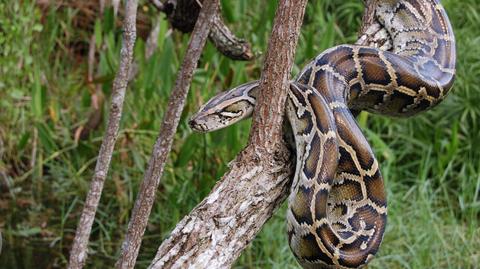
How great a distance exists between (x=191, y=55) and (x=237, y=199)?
681mm

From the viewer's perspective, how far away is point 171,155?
7.75 metres

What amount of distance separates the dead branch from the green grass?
1.16 meters

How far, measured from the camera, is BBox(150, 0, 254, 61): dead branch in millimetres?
5164

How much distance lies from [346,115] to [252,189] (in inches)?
29.7

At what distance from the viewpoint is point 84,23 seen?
9523 mm

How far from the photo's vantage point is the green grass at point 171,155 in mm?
7203

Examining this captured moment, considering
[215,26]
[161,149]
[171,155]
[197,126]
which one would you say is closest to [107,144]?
[161,149]

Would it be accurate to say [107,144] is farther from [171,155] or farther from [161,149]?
[171,155]

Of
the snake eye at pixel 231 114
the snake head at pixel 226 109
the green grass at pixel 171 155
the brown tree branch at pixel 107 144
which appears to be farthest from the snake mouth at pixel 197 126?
the green grass at pixel 171 155

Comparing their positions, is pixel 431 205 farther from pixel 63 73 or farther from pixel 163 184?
pixel 63 73

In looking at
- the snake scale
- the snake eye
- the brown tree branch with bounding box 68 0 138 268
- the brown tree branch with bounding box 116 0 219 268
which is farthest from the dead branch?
the brown tree branch with bounding box 68 0 138 268

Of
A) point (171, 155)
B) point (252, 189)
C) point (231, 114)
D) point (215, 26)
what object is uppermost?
point (215, 26)

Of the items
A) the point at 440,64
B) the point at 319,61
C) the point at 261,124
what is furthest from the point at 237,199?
the point at 440,64

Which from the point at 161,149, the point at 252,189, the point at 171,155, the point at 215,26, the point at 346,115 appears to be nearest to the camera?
the point at 252,189
